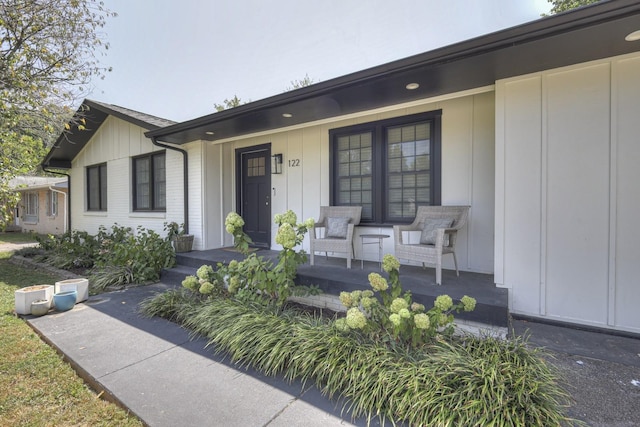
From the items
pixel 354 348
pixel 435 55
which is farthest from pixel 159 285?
pixel 435 55

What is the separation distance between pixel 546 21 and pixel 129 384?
4.13 meters

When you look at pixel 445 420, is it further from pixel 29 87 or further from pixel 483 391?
pixel 29 87

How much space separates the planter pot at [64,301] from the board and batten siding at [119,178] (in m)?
2.54

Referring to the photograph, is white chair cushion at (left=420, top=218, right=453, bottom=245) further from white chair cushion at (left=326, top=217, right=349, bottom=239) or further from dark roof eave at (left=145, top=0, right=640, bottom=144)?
dark roof eave at (left=145, top=0, right=640, bottom=144)

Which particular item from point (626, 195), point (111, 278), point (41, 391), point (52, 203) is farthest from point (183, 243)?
point (52, 203)

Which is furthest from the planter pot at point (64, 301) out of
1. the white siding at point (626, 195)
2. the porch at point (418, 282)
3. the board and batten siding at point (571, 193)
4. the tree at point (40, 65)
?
the white siding at point (626, 195)

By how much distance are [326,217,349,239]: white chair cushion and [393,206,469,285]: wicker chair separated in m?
0.96

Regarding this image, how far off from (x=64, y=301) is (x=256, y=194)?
11.0ft

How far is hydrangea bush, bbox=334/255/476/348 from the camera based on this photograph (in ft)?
6.97

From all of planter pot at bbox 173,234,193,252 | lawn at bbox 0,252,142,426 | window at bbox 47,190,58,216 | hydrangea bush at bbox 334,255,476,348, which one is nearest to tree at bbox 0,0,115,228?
planter pot at bbox 173,234,193,252

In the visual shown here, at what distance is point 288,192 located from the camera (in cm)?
562

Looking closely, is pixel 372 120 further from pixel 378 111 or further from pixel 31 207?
pixel 31 207

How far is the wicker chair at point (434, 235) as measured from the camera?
324cm

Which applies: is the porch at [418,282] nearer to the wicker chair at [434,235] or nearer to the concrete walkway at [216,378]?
the wicker chair at [434,235]
